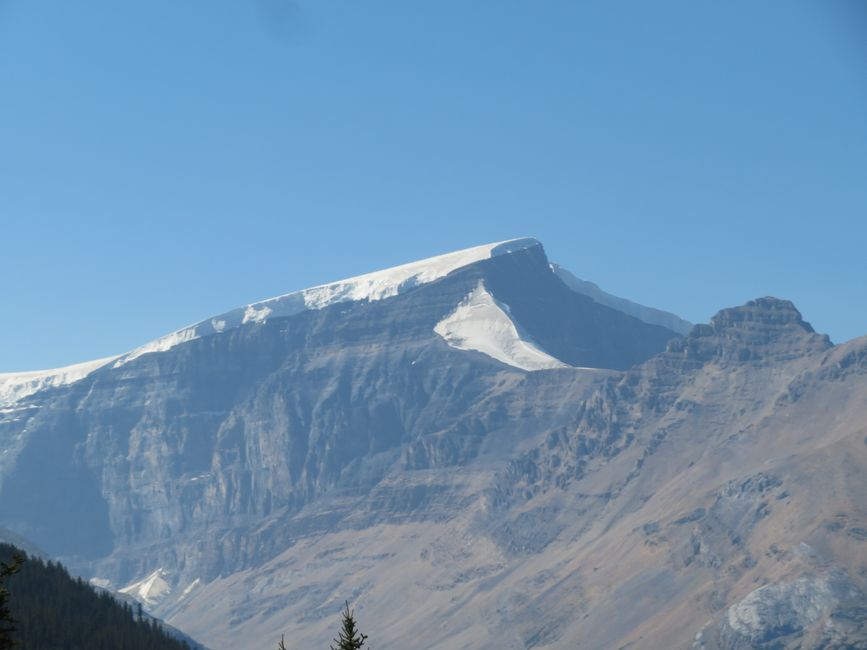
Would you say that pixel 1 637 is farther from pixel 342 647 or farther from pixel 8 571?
pixel 342 647

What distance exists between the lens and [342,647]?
104562 mm

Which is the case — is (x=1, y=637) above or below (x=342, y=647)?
above

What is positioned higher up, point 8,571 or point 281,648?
point 8,571

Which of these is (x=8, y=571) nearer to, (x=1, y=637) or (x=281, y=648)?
(x=1, y=637)

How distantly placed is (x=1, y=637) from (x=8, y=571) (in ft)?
18.4

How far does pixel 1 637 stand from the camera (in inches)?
3807

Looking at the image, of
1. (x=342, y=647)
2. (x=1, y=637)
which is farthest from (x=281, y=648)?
(x=1, y=637)

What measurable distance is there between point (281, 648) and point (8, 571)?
22.4 m

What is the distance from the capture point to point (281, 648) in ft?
359

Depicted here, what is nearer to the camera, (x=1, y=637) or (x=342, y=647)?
(x=1, y=637)

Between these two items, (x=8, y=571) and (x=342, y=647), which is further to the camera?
(x=342, y=647)

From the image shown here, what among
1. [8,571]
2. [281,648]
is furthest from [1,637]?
[281,648]

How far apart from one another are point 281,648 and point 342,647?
6.61 metres

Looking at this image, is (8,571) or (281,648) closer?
(8,571)
